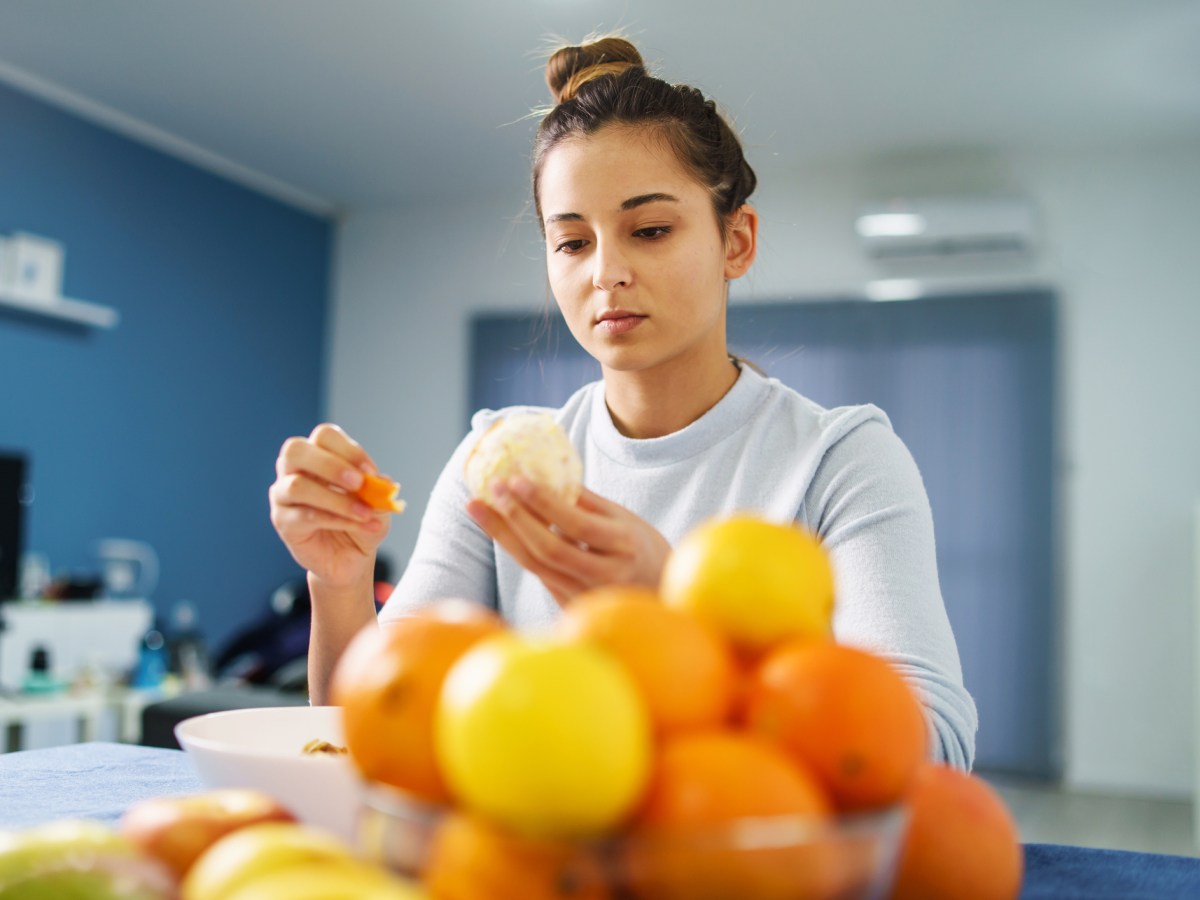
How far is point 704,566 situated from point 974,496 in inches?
201

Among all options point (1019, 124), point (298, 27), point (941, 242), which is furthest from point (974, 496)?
point (298, 27)

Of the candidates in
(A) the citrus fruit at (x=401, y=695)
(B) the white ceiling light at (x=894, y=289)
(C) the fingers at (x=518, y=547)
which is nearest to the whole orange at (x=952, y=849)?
(A) the citrus fruit at (x=401, y=695)

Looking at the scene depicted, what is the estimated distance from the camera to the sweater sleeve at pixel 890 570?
1.02 meters

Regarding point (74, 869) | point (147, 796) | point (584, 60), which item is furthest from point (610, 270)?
point (74, 869)

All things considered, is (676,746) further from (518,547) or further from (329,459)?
(329,459)

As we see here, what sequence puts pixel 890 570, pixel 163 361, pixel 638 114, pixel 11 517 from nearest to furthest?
pixel 890 570, pixel 638 114, pixel 11 517, pixel 163 361

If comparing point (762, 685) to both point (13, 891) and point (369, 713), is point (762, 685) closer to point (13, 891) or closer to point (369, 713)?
point (369, 713)

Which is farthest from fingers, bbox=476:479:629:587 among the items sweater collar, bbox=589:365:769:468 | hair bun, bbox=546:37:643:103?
hair bun, bbox=546:37:643:103

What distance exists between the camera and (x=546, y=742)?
384mm

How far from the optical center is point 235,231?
19.4ft

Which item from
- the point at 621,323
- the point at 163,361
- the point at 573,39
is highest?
the point at 573,39

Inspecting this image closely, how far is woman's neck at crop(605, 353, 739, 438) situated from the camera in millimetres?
1487

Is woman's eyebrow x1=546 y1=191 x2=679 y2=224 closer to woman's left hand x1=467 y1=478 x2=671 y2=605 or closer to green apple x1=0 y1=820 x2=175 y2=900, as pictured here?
woman's left hand x1=467 y1=478 x2=671 y2=605

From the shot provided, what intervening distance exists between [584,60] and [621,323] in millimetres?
486
